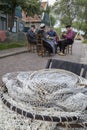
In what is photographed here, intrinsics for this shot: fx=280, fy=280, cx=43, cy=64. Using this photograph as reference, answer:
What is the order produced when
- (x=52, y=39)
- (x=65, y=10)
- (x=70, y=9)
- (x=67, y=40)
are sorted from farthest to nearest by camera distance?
1. (x=65, y=10)
2. (x=70, y=9)
3. (x=67, y=40)
4. (x=52, y=39)

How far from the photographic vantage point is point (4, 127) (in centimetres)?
197

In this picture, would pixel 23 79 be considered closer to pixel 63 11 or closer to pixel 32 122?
pixel 32 122

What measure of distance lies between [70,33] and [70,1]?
33.2 meters

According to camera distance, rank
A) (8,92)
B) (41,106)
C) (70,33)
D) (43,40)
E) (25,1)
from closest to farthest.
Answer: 1. (41,106)
2. (8,92)
3. (43,40)
4. (70,33)
5. (25,1)

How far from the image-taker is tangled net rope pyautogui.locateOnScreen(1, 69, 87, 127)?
6.19 feet

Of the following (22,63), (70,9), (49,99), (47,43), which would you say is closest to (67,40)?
(47,43)

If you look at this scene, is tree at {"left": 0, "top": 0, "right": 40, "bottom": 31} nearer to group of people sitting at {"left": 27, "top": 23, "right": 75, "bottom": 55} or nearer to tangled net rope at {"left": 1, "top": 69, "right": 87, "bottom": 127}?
group of people sitting at {"left": 27, "top": 23, "right": 75, "bottom": 55}

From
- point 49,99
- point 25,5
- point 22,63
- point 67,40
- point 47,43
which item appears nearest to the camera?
point 49,99

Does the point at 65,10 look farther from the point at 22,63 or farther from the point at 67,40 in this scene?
the point at 22,63

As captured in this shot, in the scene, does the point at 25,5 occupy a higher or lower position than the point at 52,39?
higher

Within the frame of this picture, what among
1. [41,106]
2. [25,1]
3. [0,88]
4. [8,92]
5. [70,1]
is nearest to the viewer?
[41,106]

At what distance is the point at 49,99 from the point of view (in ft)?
6.64

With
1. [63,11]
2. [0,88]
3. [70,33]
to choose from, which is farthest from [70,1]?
[0,88]

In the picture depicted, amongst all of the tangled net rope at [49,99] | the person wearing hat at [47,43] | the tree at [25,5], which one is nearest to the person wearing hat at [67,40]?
the person wearing hat at [47,43]
